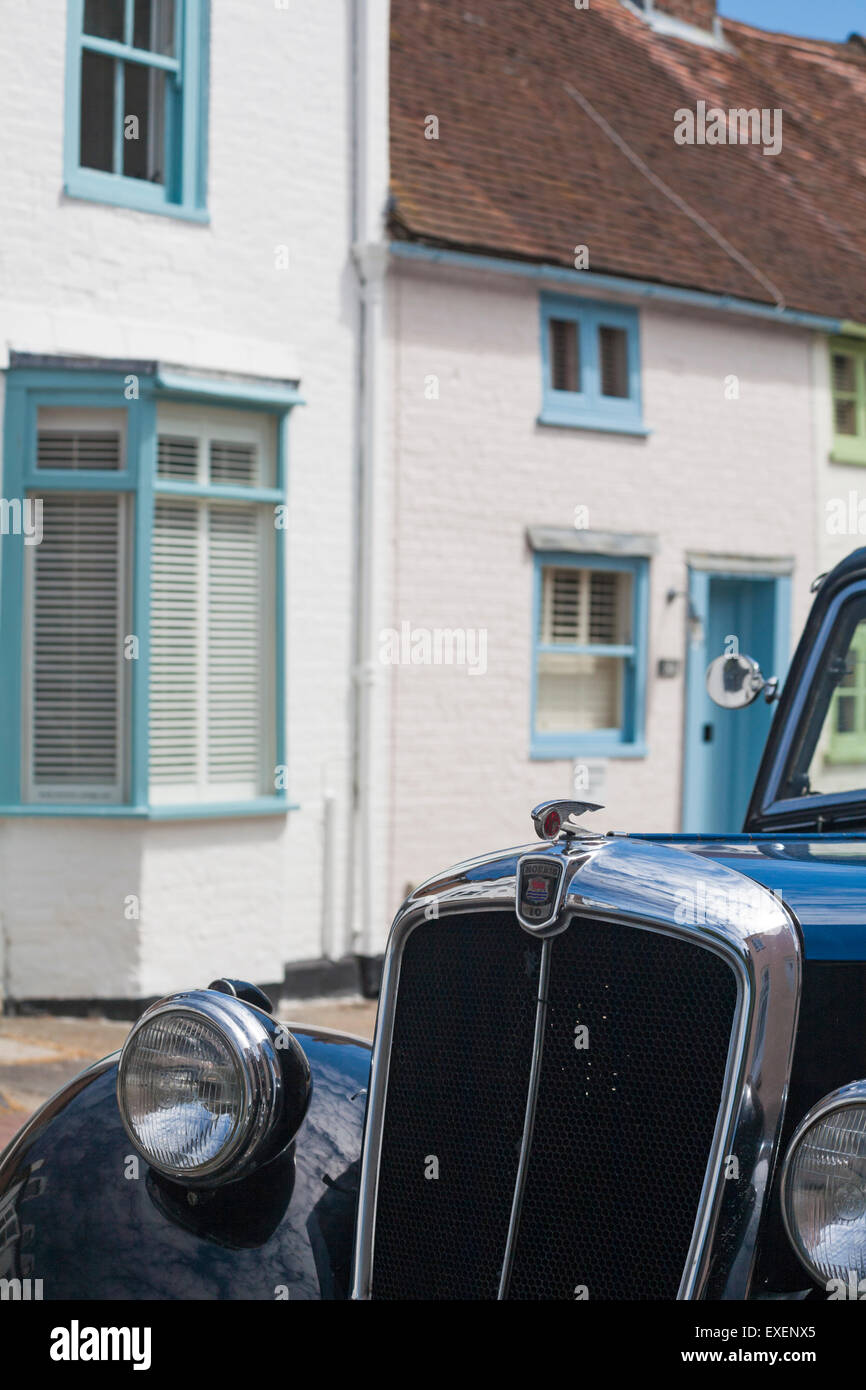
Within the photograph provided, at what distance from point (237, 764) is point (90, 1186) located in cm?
607

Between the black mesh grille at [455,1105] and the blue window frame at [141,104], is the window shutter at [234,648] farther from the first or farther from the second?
the black mesh grille at [455,1105]

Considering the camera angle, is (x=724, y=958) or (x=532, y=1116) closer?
(x=724, y=958)

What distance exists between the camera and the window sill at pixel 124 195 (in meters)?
8.49

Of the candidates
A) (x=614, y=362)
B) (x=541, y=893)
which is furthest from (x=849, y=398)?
(x=541, y=893)

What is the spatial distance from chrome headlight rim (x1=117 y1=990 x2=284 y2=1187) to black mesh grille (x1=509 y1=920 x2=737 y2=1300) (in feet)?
1.82

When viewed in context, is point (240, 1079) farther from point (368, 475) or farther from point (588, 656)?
point (588, 656)

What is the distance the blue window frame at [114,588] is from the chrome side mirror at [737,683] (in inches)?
191

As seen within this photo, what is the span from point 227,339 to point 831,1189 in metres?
7.39

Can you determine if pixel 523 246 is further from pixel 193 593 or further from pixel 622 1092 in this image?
pixel 622 1092

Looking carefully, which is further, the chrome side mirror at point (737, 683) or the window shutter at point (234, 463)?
the window shutter at point (234, 463)

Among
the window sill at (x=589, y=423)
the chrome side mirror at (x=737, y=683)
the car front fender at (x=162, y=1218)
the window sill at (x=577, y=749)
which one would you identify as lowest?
the car front fender at (x=162, y=1218)

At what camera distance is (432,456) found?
10.0m

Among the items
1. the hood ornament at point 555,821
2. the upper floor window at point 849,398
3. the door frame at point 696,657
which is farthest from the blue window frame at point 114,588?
the hood ornament at point 555,821

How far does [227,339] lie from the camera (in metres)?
9.02
